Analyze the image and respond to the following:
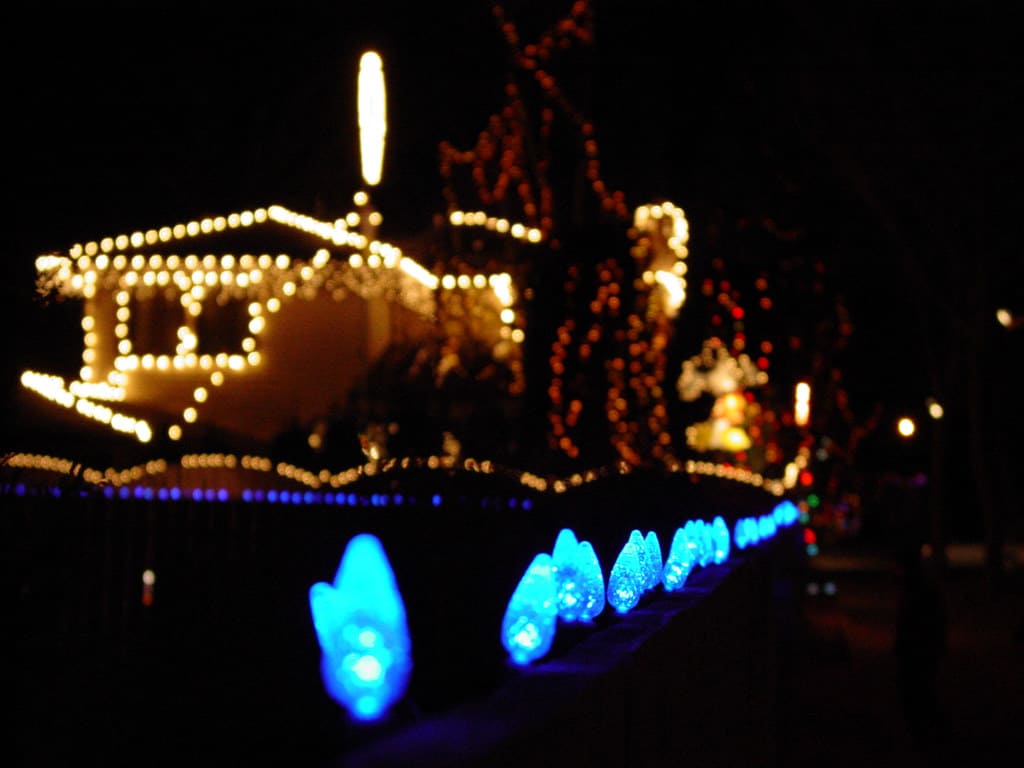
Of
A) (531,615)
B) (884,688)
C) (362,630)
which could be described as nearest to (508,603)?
(531,615)

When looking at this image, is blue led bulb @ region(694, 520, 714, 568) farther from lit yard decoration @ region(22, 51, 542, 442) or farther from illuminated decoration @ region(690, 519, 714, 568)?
lit yard decoration @ region(22, 51, 542, 442)

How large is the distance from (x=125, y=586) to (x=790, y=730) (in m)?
8.09

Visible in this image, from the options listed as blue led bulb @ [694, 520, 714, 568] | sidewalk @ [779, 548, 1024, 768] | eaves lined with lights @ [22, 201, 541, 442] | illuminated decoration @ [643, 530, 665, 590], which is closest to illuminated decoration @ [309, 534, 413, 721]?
illuminated decoration @ [643, 530, 665, 590]

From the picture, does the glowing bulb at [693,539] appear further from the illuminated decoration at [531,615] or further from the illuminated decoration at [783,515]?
the illuminated decoration at [783,515]

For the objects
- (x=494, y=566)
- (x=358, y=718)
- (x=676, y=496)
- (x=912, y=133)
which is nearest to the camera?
(x=358, y=718)

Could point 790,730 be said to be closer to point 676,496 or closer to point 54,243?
point 676,496

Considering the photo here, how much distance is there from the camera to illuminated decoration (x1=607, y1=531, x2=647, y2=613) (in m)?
5.88

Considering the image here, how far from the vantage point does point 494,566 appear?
4.76m

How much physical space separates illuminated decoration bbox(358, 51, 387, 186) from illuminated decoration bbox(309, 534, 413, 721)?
1497 centimetres

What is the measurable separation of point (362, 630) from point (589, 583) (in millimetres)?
2114

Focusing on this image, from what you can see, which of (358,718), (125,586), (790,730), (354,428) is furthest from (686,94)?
(358,718)

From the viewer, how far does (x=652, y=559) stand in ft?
21.4

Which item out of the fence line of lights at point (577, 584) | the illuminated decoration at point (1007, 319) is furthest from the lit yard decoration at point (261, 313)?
the illuminated decoration at point (1007, 319)

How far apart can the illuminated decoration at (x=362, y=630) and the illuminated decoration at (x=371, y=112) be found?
49.1 ft
